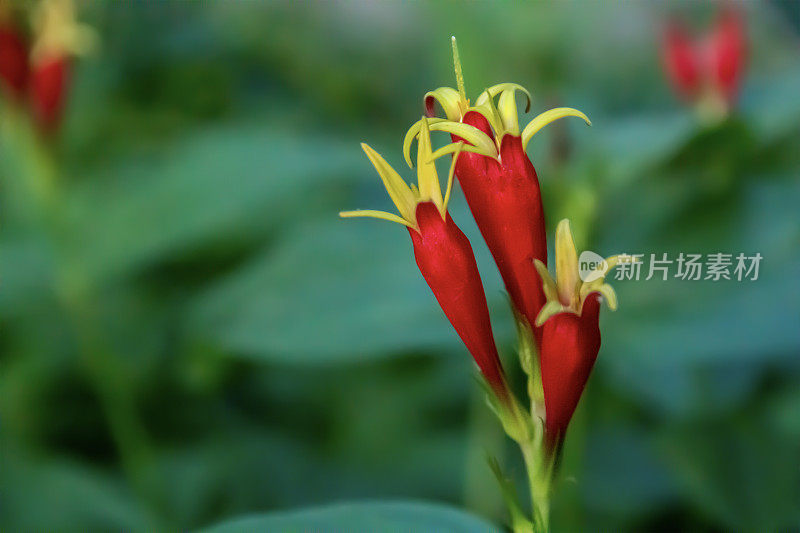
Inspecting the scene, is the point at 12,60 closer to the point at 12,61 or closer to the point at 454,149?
the point at 12,61

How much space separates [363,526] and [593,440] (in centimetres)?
41

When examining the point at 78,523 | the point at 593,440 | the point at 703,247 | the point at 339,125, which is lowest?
the point at 78,523

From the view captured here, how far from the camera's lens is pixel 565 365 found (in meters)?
0.27

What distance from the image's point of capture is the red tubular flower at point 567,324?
0.27 meters

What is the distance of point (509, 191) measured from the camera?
0.94 ft

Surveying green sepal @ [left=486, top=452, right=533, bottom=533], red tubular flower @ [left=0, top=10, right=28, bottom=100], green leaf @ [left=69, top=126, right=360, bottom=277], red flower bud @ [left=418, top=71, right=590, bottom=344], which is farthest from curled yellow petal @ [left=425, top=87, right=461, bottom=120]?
red tubular flower @ [left=0, top=10, right=28, bottom=100]

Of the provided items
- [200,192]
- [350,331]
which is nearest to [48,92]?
[200,192]

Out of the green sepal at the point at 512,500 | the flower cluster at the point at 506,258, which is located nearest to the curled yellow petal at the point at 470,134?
the flower cluster at the point at 506,258

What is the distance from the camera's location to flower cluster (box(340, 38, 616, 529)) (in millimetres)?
276

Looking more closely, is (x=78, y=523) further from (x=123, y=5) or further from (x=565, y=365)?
(x=123, y=5)

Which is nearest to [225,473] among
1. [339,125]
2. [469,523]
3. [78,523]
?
[78,523]

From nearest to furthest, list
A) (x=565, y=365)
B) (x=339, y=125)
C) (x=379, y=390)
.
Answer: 1. (x=565, y=365)
2. (x=379, y=390)
3. (x=339, y=125)

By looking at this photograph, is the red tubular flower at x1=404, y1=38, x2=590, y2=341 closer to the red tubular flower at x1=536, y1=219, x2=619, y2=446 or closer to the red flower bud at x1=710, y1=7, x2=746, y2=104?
the red tubular flower at x1=536, y1=219, x2=619, y2=446

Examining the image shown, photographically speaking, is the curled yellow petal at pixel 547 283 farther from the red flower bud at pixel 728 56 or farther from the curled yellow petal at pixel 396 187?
the red flower bud at pixel 728 56
